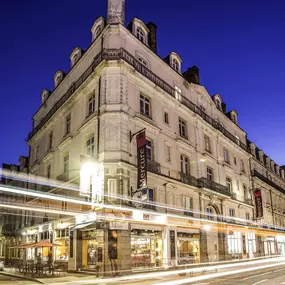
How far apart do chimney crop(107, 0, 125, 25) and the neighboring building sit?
3.0 inches

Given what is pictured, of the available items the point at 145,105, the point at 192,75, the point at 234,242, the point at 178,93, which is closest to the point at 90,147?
the point at 145,105

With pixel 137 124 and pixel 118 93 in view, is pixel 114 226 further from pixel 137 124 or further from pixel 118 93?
pixel 118 93

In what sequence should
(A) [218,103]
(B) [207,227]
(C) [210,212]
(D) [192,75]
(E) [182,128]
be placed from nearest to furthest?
(B) [207,227], (E) [182,128], (C) [210,212], (D) [192,75], (A) [218,103]

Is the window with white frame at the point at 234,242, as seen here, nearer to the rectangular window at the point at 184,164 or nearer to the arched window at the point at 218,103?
the rectangular window at the point at 184,164

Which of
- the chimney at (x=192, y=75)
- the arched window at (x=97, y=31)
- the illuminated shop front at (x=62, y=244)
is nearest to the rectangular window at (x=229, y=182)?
the chimney at (x=192, y=75)

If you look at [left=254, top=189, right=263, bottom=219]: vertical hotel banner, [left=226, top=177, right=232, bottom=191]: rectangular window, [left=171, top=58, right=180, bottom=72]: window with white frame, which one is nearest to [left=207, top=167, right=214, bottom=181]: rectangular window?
[left=226, top=177, right=232, bottom=191]: rectangular window

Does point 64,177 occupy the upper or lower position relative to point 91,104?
lower

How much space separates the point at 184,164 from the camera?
2688 centimetres

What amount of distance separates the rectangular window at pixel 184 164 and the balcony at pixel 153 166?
4229mm

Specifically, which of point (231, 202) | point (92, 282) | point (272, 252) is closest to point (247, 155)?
point (231, 202)

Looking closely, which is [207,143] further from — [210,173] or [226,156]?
[226,156]

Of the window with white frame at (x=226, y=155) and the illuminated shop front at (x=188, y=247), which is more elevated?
the window with white frame at (x=226, y=155)

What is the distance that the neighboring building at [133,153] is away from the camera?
2000 centimetres

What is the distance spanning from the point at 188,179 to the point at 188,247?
5.35m
